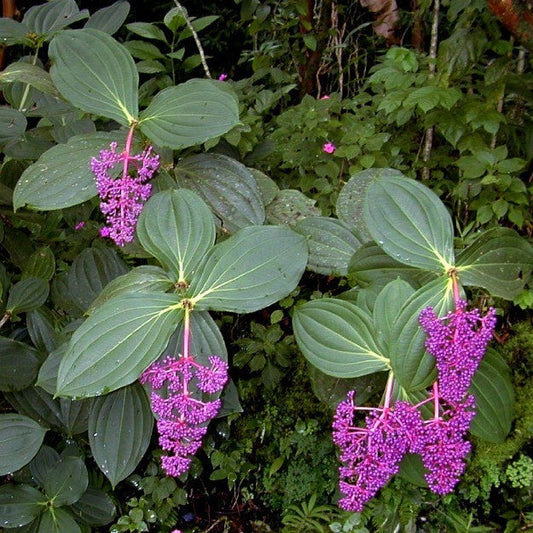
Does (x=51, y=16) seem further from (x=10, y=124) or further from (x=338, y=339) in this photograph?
(x=338, y=339)

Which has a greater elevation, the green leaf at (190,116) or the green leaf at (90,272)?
the green leaf at (190,116)

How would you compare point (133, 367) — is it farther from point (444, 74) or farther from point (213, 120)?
point (444, 74)

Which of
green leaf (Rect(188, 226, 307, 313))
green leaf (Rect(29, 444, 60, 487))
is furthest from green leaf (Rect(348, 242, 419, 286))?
green leaf (Rect(29, 444, 60, 487))

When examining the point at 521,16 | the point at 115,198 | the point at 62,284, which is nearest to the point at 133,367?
the point at 115,198

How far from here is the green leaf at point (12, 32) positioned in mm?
1188

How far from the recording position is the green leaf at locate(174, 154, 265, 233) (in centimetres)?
99

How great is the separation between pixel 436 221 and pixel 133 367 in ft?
1.41

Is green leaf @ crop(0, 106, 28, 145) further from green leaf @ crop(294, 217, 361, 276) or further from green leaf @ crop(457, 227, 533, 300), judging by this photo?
green leaf @ crop(457, 227, 533, 300)

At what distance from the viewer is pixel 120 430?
3.61 ft

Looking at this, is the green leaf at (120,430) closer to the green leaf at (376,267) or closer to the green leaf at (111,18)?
the green leaf at (376,267)

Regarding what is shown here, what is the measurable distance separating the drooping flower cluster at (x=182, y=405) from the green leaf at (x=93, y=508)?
77cm

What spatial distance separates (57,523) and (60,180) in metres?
0.82

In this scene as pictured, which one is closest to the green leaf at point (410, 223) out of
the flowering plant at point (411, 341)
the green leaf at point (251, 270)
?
the flowering plant at point (411, 341)

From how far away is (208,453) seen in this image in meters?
1.78
